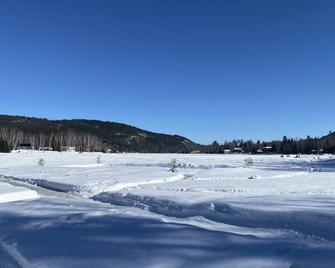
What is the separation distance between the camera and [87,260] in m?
6.38

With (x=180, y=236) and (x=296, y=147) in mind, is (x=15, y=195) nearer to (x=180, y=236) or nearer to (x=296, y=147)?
(x=180, y=236)

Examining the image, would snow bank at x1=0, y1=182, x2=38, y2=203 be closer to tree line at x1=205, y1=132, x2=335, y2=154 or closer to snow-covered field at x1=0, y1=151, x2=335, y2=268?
snow-covered field at x1=0, y1=151, x2=335, y2=268

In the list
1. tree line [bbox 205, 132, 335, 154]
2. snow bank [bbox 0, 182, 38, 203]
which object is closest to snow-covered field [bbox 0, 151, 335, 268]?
snow bank [bbox 0, 182, 38, 203]

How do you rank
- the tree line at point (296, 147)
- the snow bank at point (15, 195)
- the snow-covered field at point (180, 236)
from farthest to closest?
the tree line at point (296, 147)
the snow bank at point (15, 195)
the snow-covered field at point (180, 236)

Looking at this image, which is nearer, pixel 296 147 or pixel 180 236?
pixel 180 236

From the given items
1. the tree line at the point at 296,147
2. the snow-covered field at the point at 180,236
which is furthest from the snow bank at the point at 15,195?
the tree line at the point at 296,147

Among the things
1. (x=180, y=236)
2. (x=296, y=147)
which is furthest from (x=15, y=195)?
(x=296, y=147)

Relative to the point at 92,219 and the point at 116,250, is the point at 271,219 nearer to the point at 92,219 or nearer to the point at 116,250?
the point at 92,219

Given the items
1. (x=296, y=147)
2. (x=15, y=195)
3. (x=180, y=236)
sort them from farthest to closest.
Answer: (x=296, y=147), (x=15, y=195), (x=180, y=236)

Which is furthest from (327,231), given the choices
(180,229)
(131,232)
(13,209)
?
(13,209)

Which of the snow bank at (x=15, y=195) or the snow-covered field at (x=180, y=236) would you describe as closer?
the snow-covered field at (x=180, y=236)

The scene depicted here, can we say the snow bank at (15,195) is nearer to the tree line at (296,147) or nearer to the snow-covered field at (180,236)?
the snow-covered field at (180,236)

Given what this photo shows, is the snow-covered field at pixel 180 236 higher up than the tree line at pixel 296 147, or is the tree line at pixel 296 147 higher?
the tree line at pixel 296 147

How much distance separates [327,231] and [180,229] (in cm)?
336
